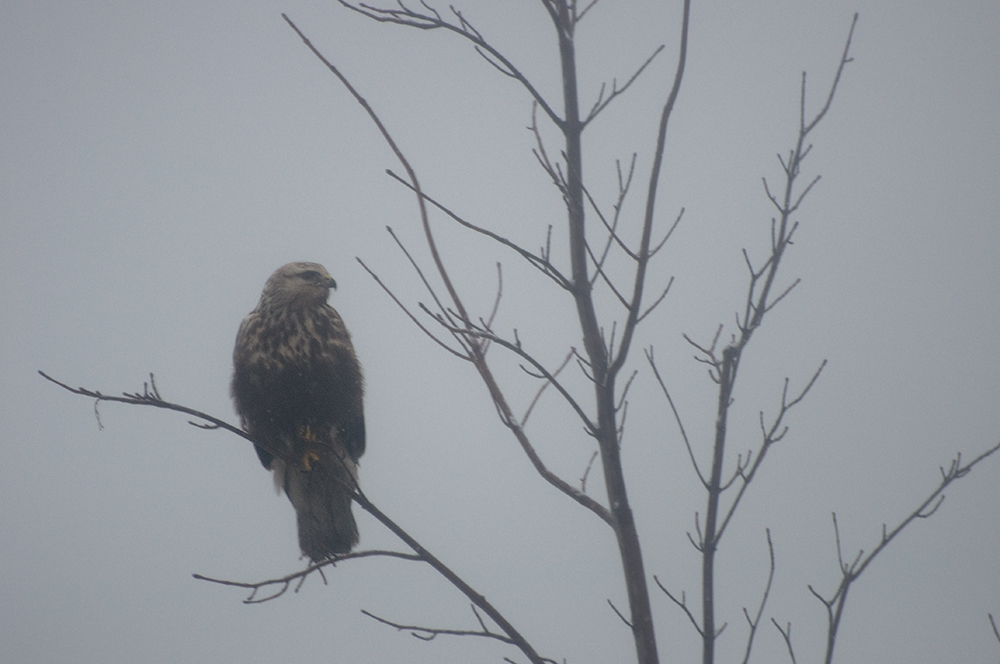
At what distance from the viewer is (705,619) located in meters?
2.03

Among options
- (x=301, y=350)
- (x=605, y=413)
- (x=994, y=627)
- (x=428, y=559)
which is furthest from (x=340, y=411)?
(x=994, y=627)

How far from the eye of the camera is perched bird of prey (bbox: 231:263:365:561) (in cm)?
403

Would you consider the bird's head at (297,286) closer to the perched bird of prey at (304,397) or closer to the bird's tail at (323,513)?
the perched bird of prey at (304,397)

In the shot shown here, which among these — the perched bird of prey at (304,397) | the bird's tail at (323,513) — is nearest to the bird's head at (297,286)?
the perched bird of prey at (304,397)

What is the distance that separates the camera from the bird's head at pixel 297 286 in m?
4.33

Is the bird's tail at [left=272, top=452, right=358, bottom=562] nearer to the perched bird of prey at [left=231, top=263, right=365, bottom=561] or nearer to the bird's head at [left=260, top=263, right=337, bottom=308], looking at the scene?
the perched bird of prey at [left=231, top=263, right=365, bottom=561]

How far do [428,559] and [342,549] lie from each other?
6.76 feet

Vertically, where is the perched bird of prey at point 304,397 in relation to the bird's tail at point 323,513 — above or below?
above

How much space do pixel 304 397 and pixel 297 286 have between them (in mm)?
638

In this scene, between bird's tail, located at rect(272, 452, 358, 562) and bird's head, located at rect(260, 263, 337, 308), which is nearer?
bird's tail, located at rect(272, 452, 358, 562)

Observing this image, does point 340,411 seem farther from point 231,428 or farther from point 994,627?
point 994,627

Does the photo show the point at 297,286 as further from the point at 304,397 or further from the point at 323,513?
the point at 323,513

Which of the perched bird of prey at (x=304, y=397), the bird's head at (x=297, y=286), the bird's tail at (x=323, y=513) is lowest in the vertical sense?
the bird's tail at (x=323, y=513)

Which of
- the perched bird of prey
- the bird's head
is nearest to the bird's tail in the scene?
the perched bird of prey
